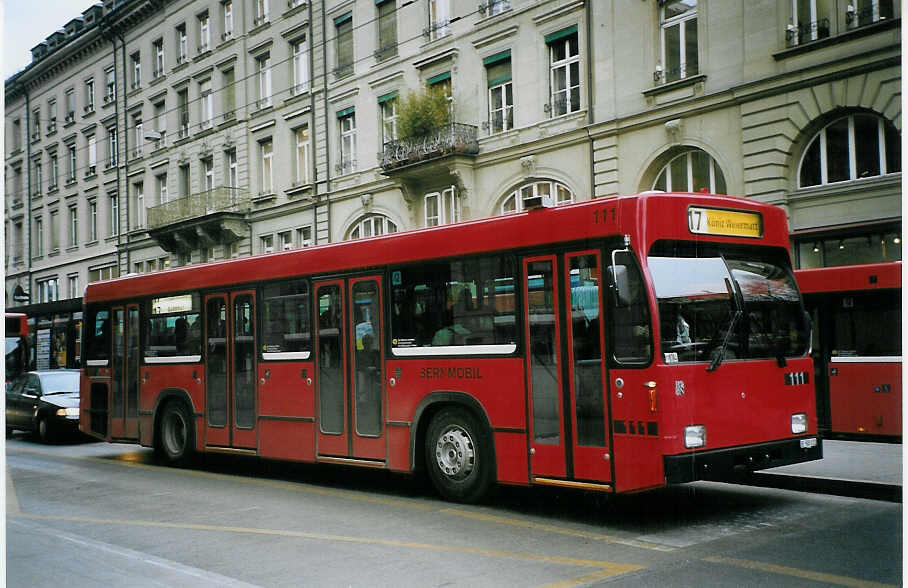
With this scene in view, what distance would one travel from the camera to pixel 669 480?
7777mm

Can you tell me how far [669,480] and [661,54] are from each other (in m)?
13.6

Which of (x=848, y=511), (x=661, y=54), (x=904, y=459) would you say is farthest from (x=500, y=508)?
(x=661, y=54)

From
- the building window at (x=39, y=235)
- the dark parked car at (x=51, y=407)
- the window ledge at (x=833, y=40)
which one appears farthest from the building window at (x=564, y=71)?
the building window at (x=39, y=235)

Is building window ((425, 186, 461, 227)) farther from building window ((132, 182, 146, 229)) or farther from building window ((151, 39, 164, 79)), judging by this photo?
building window ((151, 39, 164, 79))

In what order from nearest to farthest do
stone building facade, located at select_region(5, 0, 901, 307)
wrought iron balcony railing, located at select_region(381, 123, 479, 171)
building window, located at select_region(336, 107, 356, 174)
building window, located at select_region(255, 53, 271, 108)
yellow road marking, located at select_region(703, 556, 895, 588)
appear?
yellow road marking, located at select_region(703, 556, 895, 588) → stone building facade, located at select_region(5, 0, 901, 307) → building window, located at select_region(255, 53, 271, 108) → building window, located at select_region(336, 107, 356, 174) → wrought iron balcony railing, located at select_region(381, 123, 479, 171)

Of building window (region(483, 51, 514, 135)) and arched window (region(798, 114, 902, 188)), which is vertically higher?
building window (region(483, 51, 514, 135))

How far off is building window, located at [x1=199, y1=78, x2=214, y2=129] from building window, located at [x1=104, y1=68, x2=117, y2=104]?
2.53 m

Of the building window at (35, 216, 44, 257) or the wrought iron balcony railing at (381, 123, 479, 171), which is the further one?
the wrought iron balcony railing at (381, 123, 479, 171)

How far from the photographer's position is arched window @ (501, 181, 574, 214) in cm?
2118

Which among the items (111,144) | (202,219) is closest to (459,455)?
(111,144)

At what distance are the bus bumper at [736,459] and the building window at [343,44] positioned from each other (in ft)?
35.4

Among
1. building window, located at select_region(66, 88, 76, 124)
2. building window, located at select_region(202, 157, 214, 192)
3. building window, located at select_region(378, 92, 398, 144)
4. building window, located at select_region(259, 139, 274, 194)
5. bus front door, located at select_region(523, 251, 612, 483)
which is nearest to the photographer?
bus front door, located at select_region(523, 251, 612, 483)

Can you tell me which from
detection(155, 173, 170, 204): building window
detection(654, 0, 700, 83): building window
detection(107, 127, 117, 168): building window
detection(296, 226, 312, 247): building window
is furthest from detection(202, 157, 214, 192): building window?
detection(654, 0, 700, 83): building window

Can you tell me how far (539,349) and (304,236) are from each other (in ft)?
29.2
